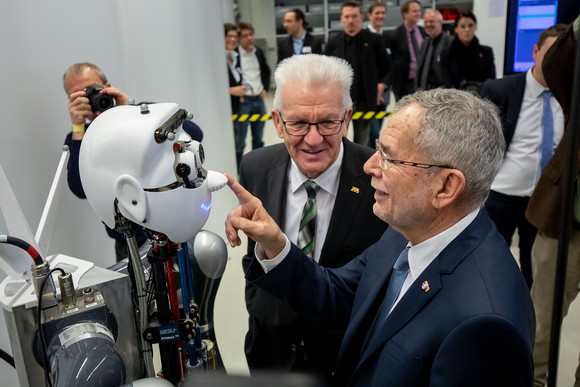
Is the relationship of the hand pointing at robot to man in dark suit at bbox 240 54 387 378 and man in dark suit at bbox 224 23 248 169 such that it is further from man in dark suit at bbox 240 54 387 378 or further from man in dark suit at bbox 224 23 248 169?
man in dark suit at bbox 224 23 248 169

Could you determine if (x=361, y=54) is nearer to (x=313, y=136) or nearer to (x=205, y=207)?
(x=313, y=136)

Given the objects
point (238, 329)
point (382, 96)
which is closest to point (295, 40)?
point (382, 96)

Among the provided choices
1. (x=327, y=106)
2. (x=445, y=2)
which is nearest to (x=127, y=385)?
(x=327, y=106)

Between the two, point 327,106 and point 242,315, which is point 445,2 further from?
point 327,106

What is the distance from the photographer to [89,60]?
240cm

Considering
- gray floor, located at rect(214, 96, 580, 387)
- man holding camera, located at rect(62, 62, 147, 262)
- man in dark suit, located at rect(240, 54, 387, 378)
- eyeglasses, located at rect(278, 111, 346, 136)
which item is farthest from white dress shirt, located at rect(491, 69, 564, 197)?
man holding camera, located at rect(62, 62, 147, 262)

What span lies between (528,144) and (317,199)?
158cm

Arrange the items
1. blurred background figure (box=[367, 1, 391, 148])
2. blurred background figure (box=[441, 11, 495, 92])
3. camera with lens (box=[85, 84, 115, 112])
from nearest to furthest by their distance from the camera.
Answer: camera with lens (box=[85, 84, 115, 112]), blurred background figure (box=[441, 11, 495, 92]), blurred background figure (box=[367, 1, 391, 148])

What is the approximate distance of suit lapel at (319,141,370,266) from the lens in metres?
1.53

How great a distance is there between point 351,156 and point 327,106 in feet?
0.67

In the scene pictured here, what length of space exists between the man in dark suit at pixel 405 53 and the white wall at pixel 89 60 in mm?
2701

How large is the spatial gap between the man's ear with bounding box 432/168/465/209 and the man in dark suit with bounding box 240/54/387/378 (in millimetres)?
460

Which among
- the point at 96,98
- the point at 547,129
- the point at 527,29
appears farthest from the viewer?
the point at 527,29

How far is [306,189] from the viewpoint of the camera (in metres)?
1.61
